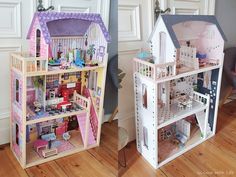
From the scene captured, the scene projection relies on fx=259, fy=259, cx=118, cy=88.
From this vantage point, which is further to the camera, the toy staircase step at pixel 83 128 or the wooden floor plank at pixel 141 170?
the toy staircase step at pixel 83 128

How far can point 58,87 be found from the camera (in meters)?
1.27

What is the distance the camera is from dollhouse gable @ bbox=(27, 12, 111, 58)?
106 cm

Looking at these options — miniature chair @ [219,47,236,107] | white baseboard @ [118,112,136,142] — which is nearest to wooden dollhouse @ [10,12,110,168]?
white baseboard @ [118,112,136,142]

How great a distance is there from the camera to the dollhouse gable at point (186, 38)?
982mm

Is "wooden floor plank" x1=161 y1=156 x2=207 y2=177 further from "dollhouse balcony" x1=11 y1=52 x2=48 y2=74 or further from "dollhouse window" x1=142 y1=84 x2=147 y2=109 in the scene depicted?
"dollhouse balcony" x1=11 y1=52 x2=48 y2=74

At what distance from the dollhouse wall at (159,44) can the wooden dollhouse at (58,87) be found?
22 cm

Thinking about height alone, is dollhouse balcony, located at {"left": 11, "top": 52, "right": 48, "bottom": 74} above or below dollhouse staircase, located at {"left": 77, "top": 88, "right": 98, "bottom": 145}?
above

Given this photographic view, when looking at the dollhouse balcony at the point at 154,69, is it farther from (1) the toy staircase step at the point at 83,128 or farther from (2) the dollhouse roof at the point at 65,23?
(1) the toy staircase step at the point at 83,128

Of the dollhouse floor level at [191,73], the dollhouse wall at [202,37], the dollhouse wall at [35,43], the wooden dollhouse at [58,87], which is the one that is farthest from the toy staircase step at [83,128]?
the dollhouse wall at [202,37]

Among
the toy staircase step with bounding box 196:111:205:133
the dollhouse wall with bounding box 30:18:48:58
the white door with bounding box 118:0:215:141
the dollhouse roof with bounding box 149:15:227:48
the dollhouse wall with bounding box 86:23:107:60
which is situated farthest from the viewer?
the toy staircase step with bounding box 196:111:205:133

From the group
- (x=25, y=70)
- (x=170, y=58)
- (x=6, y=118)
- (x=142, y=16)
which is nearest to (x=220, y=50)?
(x=170, y=58)

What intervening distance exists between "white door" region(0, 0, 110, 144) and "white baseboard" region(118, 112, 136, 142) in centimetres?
40

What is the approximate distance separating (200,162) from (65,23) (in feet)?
2.84

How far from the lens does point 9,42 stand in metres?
1.13
